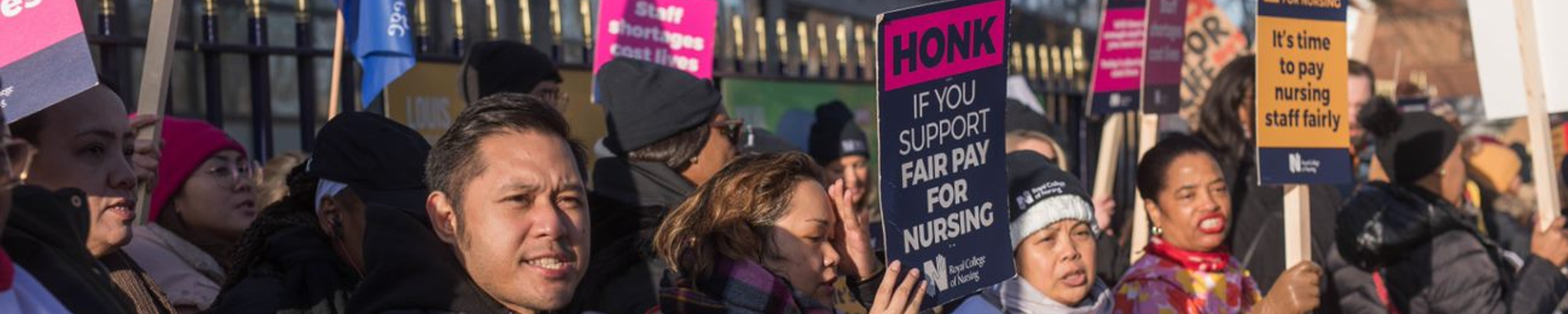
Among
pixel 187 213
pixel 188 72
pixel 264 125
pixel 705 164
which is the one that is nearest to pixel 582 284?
pixel 705 164

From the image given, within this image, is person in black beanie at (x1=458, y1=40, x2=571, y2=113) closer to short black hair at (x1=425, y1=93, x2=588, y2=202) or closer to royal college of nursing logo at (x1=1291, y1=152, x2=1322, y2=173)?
royal college of nursing logo at (x1=1291, y1=152, x2=1322, y2=173)

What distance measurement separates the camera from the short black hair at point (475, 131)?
3.66 meters

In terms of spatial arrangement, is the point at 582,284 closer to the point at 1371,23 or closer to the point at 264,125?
the point at 264,125

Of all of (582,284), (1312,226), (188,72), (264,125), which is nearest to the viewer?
(582,284)

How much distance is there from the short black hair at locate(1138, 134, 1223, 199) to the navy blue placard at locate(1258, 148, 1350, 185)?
17 cm

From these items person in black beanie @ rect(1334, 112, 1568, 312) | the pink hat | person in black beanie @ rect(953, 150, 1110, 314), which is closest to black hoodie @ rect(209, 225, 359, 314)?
the pink hat

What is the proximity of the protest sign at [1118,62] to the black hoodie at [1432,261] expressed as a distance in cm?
156

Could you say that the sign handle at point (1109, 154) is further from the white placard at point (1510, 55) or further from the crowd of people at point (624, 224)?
the white placard at point (1510, 55)

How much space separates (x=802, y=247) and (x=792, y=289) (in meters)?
0.10

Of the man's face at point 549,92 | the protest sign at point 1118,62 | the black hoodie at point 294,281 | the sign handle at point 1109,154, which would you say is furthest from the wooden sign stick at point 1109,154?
the black hoodie at point 294,281

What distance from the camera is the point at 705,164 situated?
5.39 metres

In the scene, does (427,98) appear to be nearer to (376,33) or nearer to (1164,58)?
(376,33)

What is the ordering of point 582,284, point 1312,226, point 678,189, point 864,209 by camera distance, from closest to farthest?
1. point 582,284
2. point 678,189
3. point 1312,226
4. point 864,209

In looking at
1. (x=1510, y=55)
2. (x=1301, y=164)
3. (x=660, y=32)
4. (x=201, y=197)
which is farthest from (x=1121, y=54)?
(x=201, y=197)
